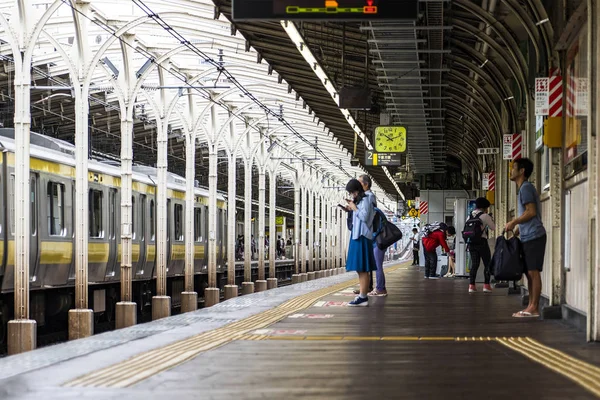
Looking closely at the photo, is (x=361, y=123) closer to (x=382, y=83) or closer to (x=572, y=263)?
(x=382, y=83)

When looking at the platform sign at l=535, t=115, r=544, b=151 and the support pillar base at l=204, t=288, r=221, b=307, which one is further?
the support pillar base at l=204, t=288, r=221, b=307

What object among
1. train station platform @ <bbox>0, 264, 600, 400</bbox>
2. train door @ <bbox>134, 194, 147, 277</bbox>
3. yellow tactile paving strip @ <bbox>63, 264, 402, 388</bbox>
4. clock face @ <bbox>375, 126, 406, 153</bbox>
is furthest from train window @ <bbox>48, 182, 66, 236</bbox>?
clock face @ <bbox>375, 126, 406, 153</bbox>

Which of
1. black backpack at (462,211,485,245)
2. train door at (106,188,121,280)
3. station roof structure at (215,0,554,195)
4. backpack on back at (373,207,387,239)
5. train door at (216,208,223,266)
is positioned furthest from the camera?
train door at (216,208,223,266)

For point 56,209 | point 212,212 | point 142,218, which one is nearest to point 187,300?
point 142,218

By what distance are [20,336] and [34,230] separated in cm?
256

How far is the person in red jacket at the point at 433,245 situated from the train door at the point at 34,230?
11387 mm

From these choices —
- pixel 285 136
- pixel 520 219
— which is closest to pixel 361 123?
pixel 285 136

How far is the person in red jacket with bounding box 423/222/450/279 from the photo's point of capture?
26.0 m

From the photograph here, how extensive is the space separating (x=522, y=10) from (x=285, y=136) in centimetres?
2638

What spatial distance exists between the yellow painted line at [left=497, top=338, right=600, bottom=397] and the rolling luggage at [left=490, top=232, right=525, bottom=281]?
7.19 feet

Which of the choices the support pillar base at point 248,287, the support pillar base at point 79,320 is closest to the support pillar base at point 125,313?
the support pillar base at point 79,320

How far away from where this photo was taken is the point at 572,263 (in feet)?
34.8

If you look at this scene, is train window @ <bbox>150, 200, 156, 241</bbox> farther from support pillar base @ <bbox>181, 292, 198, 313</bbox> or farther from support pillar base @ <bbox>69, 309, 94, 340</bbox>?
support pillar base @ <bbox>69, 309, 94, 340</bbox>

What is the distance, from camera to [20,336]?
1511 centimetres
